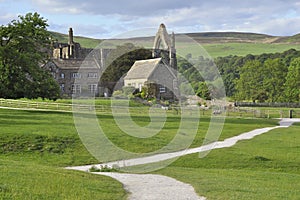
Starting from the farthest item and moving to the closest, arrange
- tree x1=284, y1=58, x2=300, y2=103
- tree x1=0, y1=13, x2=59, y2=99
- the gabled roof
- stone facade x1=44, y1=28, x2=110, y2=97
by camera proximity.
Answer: tree x1=284, y1=58, x2=300, y2=103, stone facade x1=44, y1=28, x2=110, y2=97, the gabled roof, tree x1=0, y1=13, x2=59, y2=99

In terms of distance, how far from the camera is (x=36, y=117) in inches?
1590

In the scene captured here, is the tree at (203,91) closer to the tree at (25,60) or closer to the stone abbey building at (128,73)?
the stone abbey building at (128,73)

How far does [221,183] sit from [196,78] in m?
66.6

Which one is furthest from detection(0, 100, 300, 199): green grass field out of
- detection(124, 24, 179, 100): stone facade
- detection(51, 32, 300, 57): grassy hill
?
detection(51, 32, 300, 57): grassy hill

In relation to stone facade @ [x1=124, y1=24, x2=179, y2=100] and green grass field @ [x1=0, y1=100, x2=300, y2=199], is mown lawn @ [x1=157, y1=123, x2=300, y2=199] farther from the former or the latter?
stone facade @ [x1=124, y1=24, x2=179, y2=100]

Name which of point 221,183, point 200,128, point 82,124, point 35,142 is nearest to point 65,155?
point 35,142

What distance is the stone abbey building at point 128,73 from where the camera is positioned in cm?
7531

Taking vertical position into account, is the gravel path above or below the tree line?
below

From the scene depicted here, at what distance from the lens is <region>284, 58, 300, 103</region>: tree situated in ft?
291

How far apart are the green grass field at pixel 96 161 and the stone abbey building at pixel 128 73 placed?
25.7 m

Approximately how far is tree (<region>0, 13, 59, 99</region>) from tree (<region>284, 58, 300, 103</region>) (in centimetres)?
5461

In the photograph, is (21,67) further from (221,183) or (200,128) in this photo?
(221,183)

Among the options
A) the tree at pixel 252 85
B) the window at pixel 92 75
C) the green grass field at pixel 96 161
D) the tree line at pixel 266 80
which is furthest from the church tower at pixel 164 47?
the green grass field at pixel 96 161

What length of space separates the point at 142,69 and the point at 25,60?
117 ft
